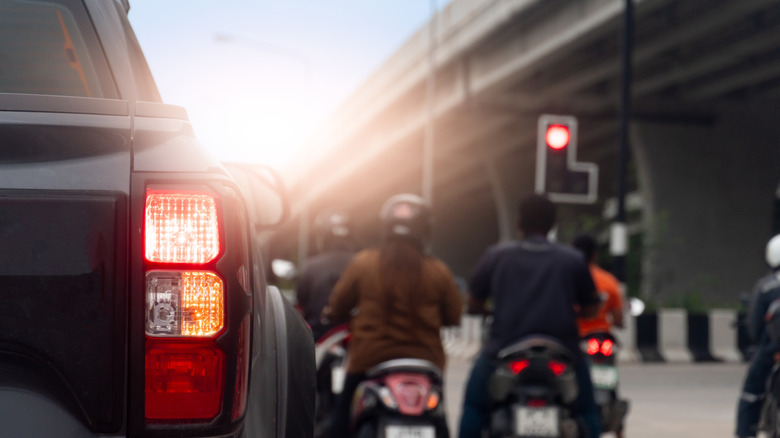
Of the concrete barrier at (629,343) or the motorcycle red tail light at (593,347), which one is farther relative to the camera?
the concrete barrier at (629,343)

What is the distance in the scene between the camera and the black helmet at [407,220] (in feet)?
17.6

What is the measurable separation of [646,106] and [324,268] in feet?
75.4

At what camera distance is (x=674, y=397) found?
40.5ft

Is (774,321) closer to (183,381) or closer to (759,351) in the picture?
(759,351)

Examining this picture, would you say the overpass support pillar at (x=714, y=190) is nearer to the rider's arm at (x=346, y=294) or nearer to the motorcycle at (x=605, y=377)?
the motorcycle at (x=605, y=377)

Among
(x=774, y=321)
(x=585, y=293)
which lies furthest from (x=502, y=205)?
(x=585, y=293)

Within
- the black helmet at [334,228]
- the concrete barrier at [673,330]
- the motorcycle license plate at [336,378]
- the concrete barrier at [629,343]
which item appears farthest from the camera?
the concrete barrier at [673,330]

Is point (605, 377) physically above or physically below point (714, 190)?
below

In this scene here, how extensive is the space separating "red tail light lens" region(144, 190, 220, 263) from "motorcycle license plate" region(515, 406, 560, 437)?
10.6 feet

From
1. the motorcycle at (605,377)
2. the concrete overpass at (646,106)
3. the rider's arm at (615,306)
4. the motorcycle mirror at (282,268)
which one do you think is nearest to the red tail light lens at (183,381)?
the motorcycle at (605,377)

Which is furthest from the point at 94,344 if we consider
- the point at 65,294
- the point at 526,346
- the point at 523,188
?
the point at 523,188

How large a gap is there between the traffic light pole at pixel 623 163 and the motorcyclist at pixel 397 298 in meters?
14.1

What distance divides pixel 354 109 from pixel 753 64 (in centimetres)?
1906

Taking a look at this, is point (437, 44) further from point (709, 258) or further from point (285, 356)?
point (285, 356)
